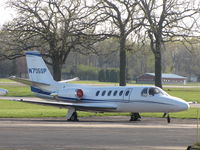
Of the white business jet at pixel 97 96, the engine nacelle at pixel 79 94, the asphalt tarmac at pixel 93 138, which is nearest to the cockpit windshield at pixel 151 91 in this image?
the white business jet at pixel 97 96

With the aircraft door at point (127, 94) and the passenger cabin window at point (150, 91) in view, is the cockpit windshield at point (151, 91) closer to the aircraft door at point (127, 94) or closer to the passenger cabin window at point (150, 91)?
the passenger cabin window at point (150, 91)

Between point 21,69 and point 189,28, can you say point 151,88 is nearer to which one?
point 189,28

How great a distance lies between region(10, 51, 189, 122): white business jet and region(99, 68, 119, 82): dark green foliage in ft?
299

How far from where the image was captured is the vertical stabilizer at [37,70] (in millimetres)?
36500

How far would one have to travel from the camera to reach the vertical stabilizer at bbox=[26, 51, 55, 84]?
3650 centimetres

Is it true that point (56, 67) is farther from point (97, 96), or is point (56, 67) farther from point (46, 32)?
point (97, 96)

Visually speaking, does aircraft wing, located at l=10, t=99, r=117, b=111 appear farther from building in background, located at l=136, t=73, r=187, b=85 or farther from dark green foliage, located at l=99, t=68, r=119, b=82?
building in background, located at l=136, t=73, r=187, b=85

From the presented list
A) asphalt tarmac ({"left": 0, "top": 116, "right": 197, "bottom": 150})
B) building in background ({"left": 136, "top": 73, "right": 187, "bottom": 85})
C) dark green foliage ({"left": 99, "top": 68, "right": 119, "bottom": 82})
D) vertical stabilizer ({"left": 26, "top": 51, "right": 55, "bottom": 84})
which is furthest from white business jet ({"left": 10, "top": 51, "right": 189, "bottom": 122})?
building in background ({"left": 136, "top": 73, "right": 187, "bottom": 85})

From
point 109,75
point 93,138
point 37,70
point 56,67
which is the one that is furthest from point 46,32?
point 109,75

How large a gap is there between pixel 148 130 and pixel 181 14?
30.9 m

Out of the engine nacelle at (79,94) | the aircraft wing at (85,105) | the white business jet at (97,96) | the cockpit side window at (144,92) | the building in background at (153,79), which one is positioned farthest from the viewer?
the building in background at (153,79)

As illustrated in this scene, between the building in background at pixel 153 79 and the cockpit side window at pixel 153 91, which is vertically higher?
the cockpit side window at pixel 153 91

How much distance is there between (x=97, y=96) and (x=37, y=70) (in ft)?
16.2

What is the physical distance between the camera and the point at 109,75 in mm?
130000
